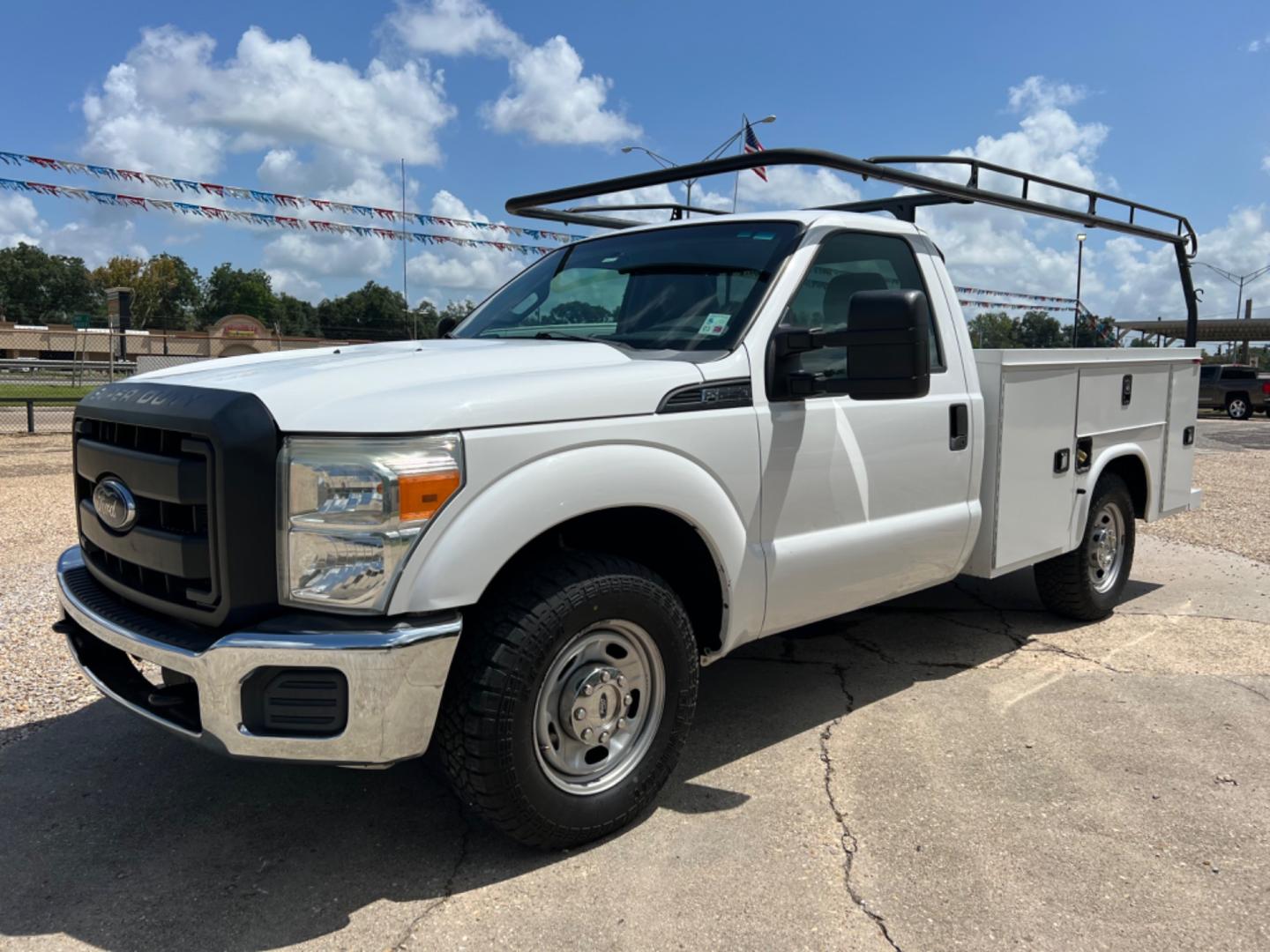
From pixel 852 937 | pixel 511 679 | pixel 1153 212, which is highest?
pixel 1153 212

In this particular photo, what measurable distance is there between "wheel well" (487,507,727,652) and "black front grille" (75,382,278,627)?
0.69m

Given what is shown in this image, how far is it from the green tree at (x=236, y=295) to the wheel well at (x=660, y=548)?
7981cm

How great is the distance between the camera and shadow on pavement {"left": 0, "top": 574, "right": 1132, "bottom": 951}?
8.53ft

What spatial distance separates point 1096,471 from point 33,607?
5.93m

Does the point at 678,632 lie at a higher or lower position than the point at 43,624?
higher

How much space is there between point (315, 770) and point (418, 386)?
5.56 ft

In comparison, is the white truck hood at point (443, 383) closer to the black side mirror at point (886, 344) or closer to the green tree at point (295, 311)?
the black side mirror at point (886, 344)

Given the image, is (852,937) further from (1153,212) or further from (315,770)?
(1153,212)

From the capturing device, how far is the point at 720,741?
3.77 meters

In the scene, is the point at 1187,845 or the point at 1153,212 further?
the point at 1153,212

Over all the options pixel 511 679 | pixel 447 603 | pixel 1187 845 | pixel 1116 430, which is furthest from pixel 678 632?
pixel 1116 430

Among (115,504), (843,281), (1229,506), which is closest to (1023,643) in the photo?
(843,281)

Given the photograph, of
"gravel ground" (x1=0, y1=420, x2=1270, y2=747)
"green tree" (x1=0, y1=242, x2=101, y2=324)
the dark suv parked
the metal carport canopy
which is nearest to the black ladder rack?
"gravel ground" (x1=0, y1=420, x2=1270, y2=747)

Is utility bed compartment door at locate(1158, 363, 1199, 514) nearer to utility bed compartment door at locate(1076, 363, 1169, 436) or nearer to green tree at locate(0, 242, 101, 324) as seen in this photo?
utility bed compartment door at locate(1076, 363, 1169, 436)
